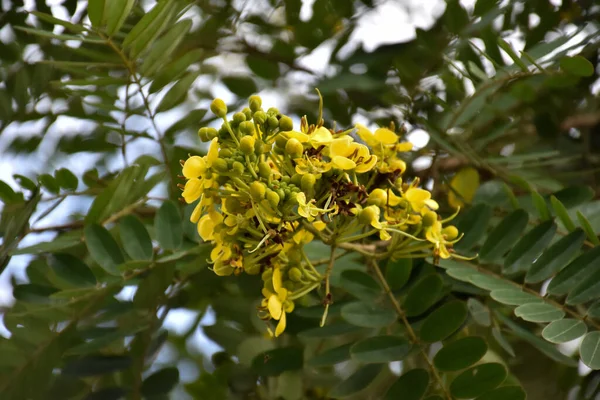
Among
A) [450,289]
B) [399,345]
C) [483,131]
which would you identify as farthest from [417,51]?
[399,345]

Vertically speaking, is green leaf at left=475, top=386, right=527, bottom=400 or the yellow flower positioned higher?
the yellow flower

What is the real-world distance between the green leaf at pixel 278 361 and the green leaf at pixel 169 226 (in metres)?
0.24

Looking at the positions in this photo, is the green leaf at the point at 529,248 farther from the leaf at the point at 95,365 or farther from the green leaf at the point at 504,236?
the leaf at the point at 95,365

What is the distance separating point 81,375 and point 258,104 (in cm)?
58

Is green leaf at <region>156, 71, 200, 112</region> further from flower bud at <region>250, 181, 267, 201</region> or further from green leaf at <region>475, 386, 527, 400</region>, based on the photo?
green leaf at <region>475, 386, 527, 400</region>

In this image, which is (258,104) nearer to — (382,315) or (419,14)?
(382,315)

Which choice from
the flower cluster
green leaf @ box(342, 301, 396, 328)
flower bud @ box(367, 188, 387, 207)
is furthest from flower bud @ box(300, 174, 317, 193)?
green leaf @ box(342, 301, 396, 328)

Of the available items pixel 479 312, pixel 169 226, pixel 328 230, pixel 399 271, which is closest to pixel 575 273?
pixel 479 312

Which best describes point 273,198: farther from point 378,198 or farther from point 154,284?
point 154,284

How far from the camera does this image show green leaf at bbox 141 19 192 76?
3.55 feet

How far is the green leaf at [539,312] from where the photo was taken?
90 cm

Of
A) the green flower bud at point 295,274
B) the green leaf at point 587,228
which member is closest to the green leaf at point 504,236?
the green leaf at point 587,228

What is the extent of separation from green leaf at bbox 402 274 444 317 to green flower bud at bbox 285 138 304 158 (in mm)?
289

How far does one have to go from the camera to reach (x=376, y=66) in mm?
1528
